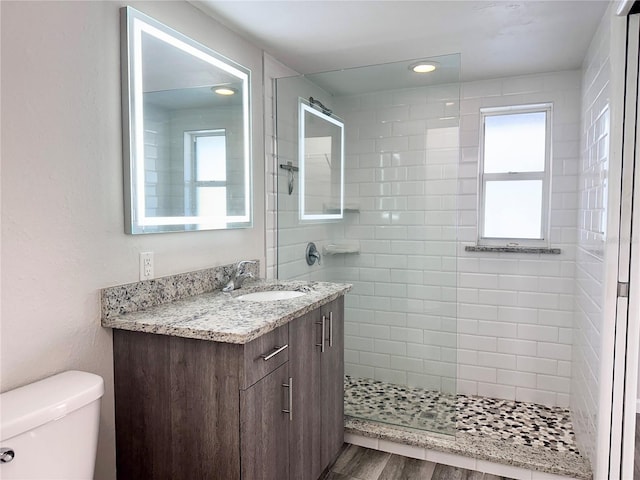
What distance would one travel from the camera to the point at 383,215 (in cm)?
→ 284

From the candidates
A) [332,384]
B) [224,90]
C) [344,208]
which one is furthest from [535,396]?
[224,90]

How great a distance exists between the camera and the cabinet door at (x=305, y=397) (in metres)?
1.83

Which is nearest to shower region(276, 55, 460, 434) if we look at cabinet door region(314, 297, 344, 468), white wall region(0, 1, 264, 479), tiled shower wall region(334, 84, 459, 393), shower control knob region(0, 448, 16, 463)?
tiled shower wall region(334, 84, 459, 393)

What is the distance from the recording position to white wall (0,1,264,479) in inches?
51.4

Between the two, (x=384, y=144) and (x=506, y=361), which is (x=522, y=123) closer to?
(x=384, y=144)

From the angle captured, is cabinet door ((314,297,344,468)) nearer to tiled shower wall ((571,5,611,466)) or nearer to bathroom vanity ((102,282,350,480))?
bathroom vanity ((102,282,350,480))

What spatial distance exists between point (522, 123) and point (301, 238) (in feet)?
5.88

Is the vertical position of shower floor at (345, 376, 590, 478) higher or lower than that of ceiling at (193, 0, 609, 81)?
lower

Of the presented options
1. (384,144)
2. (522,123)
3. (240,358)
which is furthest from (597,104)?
(240,358)

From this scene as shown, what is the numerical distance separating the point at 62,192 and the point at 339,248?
71.4 inches

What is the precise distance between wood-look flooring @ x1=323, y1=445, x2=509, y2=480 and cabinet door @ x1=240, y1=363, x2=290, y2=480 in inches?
25.5

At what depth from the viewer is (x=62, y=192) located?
1457mm

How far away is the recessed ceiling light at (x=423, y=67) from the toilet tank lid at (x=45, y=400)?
88.6 inches

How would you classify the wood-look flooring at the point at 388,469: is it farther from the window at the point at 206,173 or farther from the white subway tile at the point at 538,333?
the window at the point at 206,173
